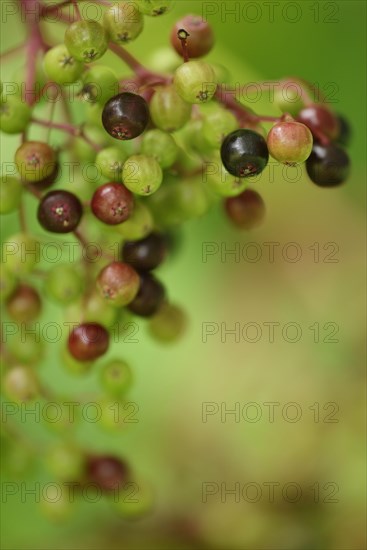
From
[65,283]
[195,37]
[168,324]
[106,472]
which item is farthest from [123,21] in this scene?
[106,472]

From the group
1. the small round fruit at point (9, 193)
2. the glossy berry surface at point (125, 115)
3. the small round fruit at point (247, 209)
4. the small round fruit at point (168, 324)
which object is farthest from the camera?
the small round fruit at point (168, 324)

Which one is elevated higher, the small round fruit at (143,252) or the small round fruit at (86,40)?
the small round fruit at (86,40)

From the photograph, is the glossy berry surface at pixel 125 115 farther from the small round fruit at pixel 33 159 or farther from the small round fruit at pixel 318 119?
the small round fruit at pixel 318 119

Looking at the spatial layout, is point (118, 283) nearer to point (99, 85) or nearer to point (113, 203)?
point (113, 203)

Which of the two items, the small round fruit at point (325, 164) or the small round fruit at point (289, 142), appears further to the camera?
the small round fruit at point (325, 164)

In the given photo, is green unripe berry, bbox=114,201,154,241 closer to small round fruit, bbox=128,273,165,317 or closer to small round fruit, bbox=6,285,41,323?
small round fruit, bbox=128,273,165,317

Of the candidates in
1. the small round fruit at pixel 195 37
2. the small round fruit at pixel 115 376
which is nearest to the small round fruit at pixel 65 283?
the small round fruit at pixel 115 376

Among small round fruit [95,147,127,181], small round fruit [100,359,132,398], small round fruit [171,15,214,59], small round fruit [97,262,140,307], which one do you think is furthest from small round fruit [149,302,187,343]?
small round fruit [171,15,214,59]

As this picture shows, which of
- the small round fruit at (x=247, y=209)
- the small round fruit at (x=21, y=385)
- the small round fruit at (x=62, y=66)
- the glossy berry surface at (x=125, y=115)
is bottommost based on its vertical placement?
the small round fruit at (x=21, y=385)
